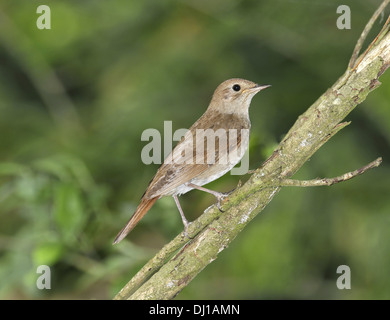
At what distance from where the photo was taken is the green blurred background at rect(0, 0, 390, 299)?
3914 millimetres

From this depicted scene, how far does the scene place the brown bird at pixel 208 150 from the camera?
7.51 feet

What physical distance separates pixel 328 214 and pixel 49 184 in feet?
7.96

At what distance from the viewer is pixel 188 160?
94.5 inches

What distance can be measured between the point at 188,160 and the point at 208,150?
0.14 meters

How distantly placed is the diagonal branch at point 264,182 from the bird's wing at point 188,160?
8.7 inches

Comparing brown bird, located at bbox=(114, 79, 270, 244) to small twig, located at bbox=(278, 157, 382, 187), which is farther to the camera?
brown bird, located at bbox=(114, 79, 270, 244)

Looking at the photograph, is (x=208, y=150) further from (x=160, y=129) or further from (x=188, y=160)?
(x=160, y=129)

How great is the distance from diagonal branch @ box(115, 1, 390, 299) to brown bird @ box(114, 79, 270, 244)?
91 millimetres

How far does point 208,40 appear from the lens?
236 inches

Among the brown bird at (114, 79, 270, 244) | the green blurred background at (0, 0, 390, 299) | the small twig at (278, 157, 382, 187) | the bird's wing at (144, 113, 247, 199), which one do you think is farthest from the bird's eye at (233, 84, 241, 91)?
the small twig at (278, 157, 382, 187)

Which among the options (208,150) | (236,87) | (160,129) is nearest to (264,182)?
(208,150)

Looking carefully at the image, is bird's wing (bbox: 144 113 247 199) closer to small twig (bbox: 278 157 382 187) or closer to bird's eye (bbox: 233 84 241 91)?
bird's eye (bbox: 233 84 241 91)
